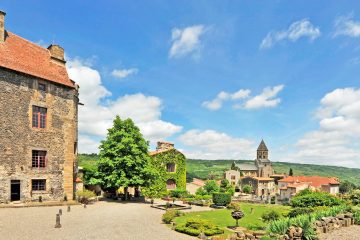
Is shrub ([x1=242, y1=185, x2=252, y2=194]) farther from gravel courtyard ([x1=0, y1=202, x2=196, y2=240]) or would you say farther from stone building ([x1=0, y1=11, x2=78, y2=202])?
gravel courtyard ([x1=0, y1=202, x2=196, y2=240])

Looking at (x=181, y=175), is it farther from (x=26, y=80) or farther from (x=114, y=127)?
(x=26, y=80)

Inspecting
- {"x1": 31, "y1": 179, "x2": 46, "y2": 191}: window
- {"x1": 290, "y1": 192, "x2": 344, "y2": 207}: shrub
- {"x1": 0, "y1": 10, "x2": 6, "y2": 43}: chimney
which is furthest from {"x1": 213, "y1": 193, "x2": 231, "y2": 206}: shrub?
{"x1": 0, "y1": 10, "x2": 6, "y2": 43}: chimney

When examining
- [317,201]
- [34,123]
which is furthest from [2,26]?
[317,201]

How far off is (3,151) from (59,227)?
41.5ft

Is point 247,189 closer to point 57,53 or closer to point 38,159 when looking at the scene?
point 38,159

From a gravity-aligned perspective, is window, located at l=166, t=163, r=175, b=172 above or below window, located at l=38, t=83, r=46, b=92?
below

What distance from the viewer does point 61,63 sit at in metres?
33.8

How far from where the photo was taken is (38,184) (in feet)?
93.8

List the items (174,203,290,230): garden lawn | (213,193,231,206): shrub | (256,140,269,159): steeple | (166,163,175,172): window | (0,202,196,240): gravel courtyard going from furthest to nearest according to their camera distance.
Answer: (256,140,269,159): steeple, (166,163,175,172): window, (213,193,231,206): shrub, (174,203,290,230): garden lawn, (0,202,196,240): gravel courtyard

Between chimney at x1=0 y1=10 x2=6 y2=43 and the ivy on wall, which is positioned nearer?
chimney at x1=0 y1=10 x2=6 y2=43

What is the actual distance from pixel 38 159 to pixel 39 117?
4.31 metres

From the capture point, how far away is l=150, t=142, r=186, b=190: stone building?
154 feet

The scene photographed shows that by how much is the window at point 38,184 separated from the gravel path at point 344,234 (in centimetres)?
2553

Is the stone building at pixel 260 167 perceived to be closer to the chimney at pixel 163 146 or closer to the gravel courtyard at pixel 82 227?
the chimney at pixel 163 146
